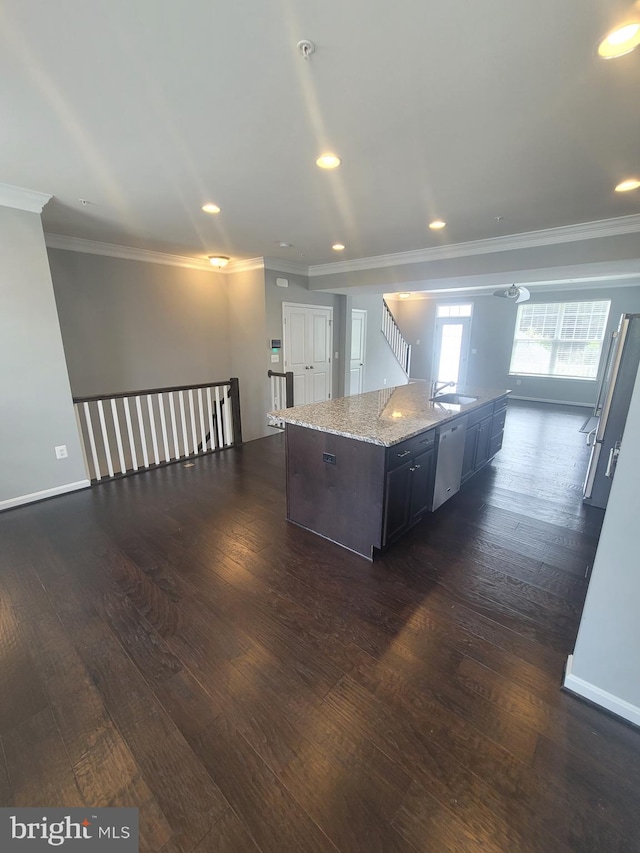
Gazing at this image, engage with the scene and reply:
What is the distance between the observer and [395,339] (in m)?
9.66

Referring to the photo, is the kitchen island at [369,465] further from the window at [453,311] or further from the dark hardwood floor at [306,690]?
the window at [453,311]

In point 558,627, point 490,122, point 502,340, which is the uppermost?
point 490,122

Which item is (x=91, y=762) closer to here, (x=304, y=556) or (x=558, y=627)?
(x=304, y=556)

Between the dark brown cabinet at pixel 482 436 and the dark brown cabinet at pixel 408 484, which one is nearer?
the dark brown cabinet at pixel 408 484

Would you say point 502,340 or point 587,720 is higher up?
point 502,340

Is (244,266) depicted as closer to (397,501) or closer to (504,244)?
(504,244)

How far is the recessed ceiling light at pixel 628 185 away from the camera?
252 cm

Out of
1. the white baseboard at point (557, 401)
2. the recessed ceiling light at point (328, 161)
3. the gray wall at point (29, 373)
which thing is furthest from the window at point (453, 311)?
the gray wall at point (29, 373)

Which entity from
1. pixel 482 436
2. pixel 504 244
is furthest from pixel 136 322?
pixel 504 244

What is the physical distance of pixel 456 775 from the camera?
49.4 inches

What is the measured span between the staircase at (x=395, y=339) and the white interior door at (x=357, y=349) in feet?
3.65

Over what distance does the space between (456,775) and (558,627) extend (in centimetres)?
108

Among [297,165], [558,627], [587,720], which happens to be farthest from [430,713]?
[297,165]

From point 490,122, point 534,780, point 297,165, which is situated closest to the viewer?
point 534,780
